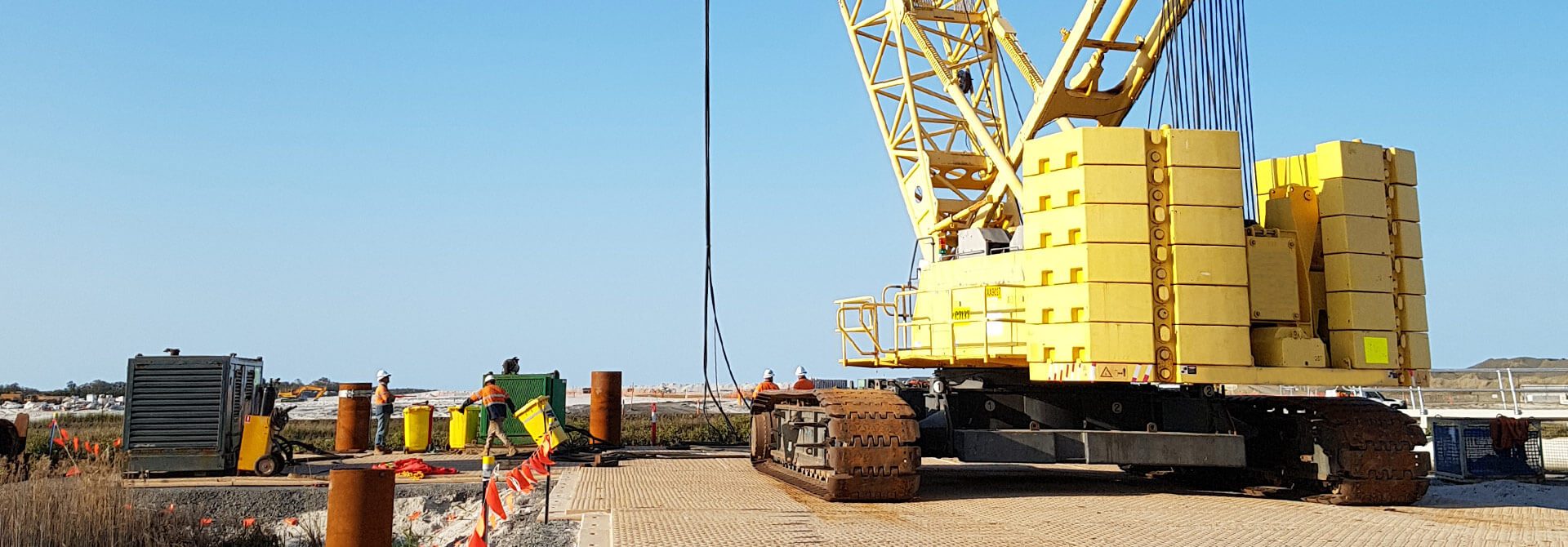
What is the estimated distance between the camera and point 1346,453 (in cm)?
1078

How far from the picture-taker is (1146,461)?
11016mm

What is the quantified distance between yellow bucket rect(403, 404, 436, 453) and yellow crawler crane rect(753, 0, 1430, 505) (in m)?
7.46

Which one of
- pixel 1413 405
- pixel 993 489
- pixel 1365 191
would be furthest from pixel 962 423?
pixel 1413 405

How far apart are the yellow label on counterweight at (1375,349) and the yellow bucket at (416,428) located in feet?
44.5

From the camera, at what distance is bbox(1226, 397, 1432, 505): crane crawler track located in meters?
10.7

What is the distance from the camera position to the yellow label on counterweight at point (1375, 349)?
10.3 m

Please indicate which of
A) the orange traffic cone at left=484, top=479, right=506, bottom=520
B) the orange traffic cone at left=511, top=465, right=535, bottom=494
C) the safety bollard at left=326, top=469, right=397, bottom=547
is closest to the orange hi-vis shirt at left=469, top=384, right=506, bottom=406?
the orange traffic cone at left=511, top=465, right=535, bottom=494

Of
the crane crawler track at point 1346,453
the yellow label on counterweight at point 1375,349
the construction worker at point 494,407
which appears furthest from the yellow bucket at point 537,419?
the yellow label on counterweight at point 1375,349

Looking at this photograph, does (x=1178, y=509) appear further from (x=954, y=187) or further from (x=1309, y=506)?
(x=954, y=187)

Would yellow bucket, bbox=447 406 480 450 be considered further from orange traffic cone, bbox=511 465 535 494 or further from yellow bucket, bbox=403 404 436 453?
orange traffic cone, bbox=511 465 535 494

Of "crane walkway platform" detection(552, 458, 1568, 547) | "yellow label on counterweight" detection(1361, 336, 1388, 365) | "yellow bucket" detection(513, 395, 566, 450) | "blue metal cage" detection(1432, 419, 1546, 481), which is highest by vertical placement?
"yellow label on counterweight" detection(1361, 336, 1388, 365)

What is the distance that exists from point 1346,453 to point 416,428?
1348 cm

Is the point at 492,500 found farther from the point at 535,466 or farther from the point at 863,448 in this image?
the point at 863,448

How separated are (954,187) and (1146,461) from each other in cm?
658
